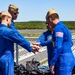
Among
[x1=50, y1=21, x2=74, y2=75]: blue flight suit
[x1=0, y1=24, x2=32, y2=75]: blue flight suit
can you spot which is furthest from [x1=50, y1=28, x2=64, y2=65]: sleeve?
[x1=0, y1=24, x2=32, y2=75]: blue flight suit

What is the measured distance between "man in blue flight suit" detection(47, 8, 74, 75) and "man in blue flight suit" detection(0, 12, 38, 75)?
0.54m

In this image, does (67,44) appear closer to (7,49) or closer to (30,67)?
(7,49)

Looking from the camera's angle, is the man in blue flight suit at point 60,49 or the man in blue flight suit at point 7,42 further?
the man in blue flight suit at point 60,49

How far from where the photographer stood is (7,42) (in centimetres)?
572

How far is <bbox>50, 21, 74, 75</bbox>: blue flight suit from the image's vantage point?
599 centimetres

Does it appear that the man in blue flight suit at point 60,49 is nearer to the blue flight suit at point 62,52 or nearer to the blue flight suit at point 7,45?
the blue flight suit at point 62,52

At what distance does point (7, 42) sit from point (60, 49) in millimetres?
860

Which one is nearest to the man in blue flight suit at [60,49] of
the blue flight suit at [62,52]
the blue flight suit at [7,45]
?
the blue flight suit at [62,52]

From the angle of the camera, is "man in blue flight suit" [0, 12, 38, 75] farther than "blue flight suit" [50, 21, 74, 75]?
No

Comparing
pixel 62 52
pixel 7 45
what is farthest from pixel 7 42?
pixel 62 52

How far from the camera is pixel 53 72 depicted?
20.0 feet

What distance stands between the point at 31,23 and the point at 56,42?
2722 inches

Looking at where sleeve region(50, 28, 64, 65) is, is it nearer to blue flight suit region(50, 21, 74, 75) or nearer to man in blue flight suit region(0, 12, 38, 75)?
blue flight suit region(50, 21, 74, 75)

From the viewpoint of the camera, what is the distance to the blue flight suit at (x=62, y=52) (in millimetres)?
5988
